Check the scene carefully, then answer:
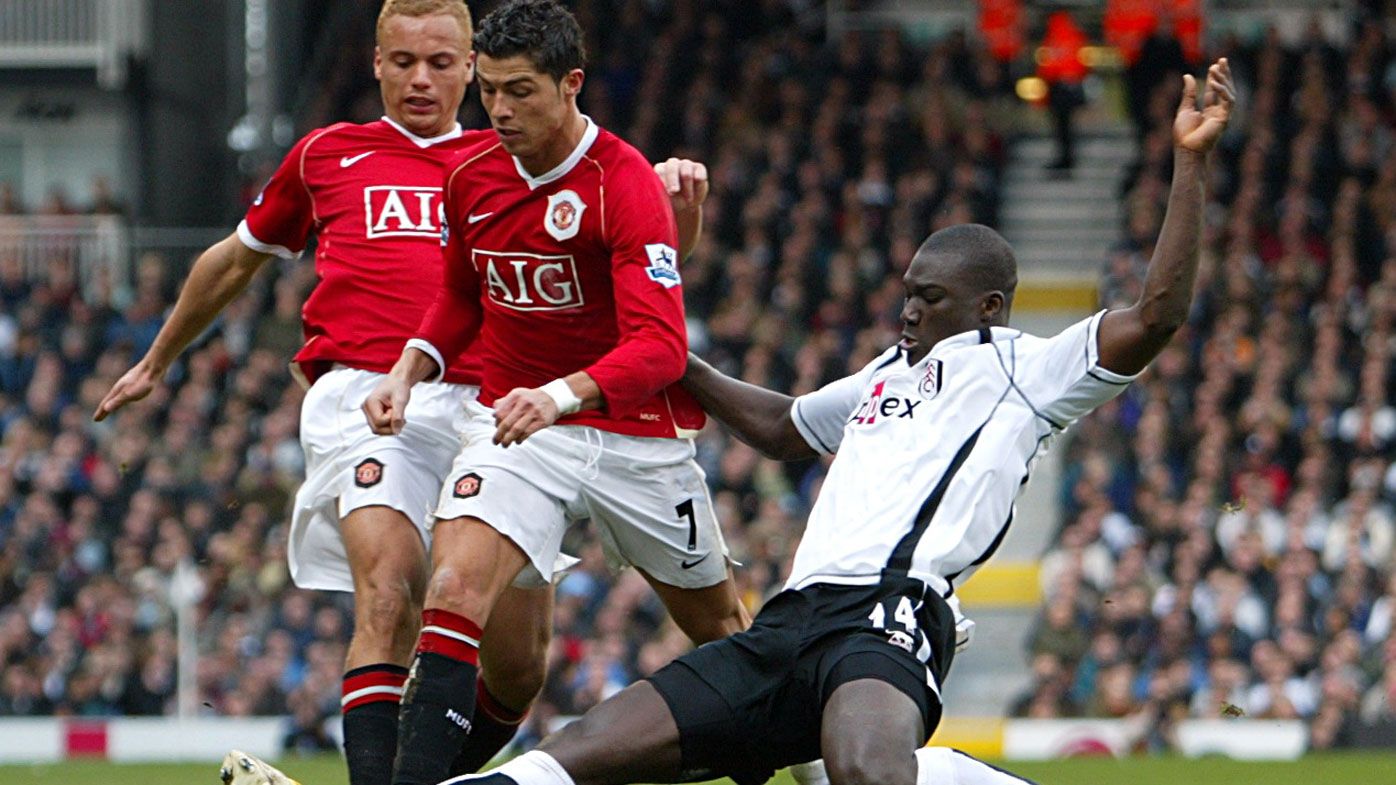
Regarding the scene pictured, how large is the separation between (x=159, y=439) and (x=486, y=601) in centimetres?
1170

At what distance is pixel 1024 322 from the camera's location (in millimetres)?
18734

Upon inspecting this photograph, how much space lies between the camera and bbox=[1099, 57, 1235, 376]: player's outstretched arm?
545 centimetres

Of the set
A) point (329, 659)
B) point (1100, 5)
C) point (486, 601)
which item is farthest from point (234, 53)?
point (486, 601)

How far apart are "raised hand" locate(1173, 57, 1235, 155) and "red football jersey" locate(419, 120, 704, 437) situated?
141 centimetres

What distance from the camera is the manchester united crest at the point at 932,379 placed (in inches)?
225

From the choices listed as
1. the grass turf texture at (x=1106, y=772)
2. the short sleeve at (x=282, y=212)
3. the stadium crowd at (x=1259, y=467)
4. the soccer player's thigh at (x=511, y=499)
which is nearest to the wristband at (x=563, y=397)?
the soccer player's thigh at (x=511, y=499)

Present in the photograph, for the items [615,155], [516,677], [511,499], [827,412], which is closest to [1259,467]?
[516,677]

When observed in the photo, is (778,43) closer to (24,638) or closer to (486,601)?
(24,638)

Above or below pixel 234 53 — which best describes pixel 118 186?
below

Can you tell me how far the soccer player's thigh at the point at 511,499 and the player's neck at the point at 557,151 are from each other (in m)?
0.73

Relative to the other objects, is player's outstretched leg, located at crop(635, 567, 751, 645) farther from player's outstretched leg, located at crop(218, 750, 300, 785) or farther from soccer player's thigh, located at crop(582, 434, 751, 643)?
player's outstretched leg, located at crop(218, 750, 300, 785)

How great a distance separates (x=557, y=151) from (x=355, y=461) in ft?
3.76

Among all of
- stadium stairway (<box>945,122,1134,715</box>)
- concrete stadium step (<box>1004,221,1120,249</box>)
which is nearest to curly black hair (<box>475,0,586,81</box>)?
stadium stairway (<box>945,122,1134,715</box>)

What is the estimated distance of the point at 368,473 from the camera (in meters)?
6.54
